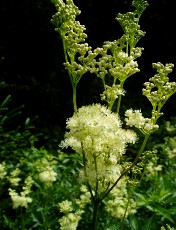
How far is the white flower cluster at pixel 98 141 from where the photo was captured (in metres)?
1.68

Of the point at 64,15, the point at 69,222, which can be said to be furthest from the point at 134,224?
the point at 64,15

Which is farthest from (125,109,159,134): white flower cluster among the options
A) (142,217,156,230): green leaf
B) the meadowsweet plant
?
(142,217,156,230): green leaf

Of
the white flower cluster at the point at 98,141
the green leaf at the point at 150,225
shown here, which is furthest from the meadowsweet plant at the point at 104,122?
the green leaf at the point at 150,225

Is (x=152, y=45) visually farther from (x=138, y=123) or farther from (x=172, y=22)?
(x=138, y=123)

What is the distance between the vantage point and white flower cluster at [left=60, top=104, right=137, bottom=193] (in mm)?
1679

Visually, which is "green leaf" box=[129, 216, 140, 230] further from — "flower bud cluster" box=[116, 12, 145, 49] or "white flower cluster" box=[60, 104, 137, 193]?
"flower bud cluster" box=[116, 12, 145, 49]

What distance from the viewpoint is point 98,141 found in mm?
1680

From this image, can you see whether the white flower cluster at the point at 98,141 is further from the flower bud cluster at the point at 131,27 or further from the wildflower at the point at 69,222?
the wildflower at the point at 69,222

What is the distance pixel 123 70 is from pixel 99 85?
527 cm

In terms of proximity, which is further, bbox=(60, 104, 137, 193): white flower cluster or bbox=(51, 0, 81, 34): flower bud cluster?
bbox=(51, 0, 81, 34): flower bud cluster

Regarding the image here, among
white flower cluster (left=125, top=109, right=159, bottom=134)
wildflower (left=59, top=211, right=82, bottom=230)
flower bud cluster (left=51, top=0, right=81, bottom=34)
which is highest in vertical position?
flower bud cluster (left=51, top=0, right=81, bottom=34)

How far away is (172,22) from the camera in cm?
808

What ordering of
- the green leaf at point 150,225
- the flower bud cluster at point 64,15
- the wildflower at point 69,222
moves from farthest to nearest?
the wildflower at point 69,222 → the green leaf at point 150,225 → the flower bud cluster at point 64,15

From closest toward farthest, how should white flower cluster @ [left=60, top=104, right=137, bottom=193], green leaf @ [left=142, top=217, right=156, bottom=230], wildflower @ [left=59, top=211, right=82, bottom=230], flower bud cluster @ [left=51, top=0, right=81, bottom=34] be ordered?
white flower cluster @ [left=60, top=104, right=137, bottom=193] → flower bud cluster @ [left=51, top=0, right=81, bottom=34] → green leaf @ [left=142, top=217, right=156, bottom=230] → wildflower @ [left=59, top=211, right=82, bottom=230]
